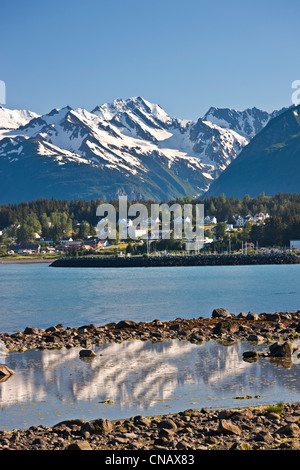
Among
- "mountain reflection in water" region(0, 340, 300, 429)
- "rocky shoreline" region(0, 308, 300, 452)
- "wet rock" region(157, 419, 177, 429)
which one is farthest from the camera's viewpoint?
"mountain reflection in water" region(0, 340, 300, 429)

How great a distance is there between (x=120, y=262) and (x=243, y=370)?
472 feet

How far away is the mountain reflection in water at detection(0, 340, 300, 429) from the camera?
2169 cm

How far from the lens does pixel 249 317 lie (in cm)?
4478

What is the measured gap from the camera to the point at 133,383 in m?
25.4

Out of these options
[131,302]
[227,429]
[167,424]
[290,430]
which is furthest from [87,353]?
[131,302]

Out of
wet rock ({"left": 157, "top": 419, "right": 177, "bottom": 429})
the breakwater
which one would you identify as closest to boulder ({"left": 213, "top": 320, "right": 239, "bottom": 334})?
wet rock ({"left": 157, "top": 419, "right": 177, "bottom": 429})

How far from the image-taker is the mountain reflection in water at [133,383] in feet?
71.2

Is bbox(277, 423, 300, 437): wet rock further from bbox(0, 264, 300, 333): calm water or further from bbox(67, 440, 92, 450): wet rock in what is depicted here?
bbox(0, 264, 300, 333): calm water

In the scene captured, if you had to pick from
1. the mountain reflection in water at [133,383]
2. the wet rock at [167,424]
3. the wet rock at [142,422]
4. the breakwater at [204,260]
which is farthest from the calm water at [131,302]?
the breakwater at [204,260]

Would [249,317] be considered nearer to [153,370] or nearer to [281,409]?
[153,370]

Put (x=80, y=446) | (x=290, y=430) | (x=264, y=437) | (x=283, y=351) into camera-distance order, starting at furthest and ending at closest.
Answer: (x=283, y=351) < (x=290, y=430) < (x=264, y=437) < (x=80, y=446)

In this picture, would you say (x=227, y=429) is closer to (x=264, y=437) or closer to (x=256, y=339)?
(x=264, y=437)

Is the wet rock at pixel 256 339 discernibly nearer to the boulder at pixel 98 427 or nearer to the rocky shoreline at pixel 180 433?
the rocky shoreline at pixel 180 433
